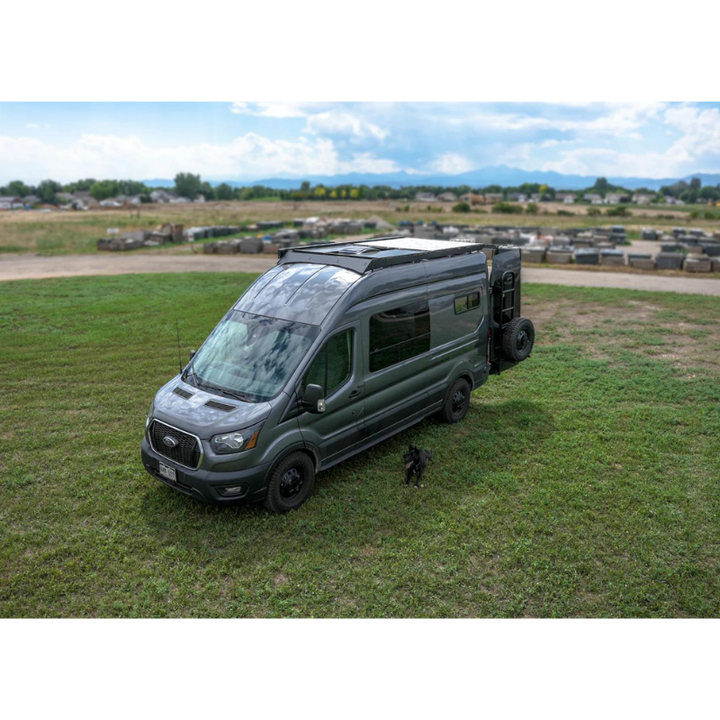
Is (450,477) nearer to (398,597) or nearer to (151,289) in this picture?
(398,597)

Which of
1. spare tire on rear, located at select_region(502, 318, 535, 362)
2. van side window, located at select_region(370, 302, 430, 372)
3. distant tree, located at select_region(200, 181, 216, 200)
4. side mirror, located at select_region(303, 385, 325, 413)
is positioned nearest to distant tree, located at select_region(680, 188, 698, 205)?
distant tree, located at select_region(200, 181, 216, 200)

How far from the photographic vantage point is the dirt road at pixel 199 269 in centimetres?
2194

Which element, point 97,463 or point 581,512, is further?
point 97,463

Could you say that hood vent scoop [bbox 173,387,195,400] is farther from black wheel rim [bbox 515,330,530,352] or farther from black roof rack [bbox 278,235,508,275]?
black wheel rim [bbox 515,330,530,352]

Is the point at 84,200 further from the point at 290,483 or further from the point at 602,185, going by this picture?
the point at 602,185

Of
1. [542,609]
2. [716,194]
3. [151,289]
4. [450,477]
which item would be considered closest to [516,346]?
[450,477]

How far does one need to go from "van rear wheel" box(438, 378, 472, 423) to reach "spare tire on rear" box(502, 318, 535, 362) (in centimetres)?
112

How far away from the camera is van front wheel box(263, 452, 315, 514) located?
6.37 m

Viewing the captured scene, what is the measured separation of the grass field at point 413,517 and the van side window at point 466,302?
5.97 ft

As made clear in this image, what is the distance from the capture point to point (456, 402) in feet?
29.8

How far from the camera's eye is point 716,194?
4203 inches

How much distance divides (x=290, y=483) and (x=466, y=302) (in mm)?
4273

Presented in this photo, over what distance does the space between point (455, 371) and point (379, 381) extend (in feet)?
6.14

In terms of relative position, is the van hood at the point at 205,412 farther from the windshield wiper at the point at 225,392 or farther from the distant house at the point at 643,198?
the distant house at the point at 643,198
